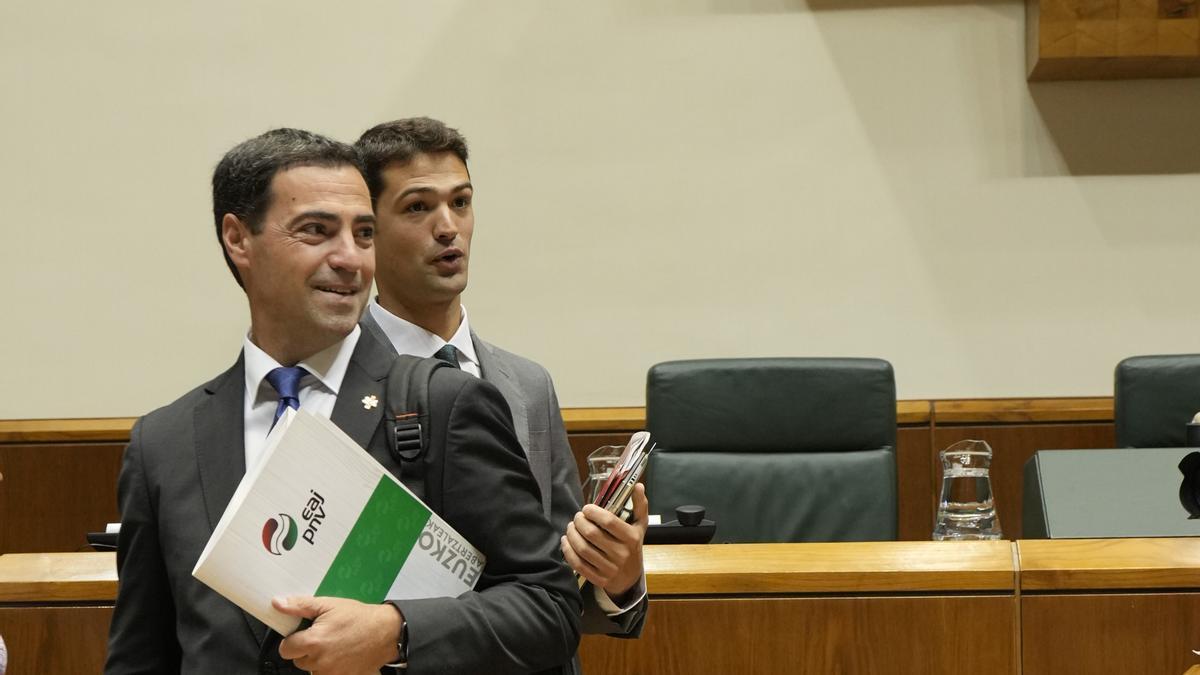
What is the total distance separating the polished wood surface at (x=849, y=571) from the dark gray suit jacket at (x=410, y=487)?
617 mm

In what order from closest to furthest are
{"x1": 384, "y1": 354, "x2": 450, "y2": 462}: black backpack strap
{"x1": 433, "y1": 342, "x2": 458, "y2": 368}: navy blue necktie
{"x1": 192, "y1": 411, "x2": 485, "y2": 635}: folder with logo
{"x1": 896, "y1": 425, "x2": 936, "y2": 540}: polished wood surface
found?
{"x1": 192, "y1": 411, "x2": 485, "y2": 635}: folder with logo < {"x1": 384, "y1": 354, "x2": 450, "y2": 462}: black backpack strap < {"x1": 433, "y1": 342, "x2": 458, "y2": 368}: navy blue necktie < {"x1": 896, "y1": 425, "x2": 936, "y2": 540}: polished wood surface

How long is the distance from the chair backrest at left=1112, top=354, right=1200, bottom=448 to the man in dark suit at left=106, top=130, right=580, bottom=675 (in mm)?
1976

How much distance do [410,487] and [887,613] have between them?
896 mm

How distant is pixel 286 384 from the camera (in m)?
1.39

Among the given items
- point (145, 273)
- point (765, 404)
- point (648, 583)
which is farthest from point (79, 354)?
point (648, 583)

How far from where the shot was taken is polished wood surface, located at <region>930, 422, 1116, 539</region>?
376cm

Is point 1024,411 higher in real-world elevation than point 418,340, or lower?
lower

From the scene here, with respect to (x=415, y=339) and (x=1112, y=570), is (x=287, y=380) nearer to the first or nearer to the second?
(x=415, y=339)

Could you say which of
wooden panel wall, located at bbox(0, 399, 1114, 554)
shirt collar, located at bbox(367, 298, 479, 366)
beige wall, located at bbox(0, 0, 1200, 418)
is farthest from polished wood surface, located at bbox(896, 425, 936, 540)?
shirt collar, located at bbox(367, 298, 479, 366)

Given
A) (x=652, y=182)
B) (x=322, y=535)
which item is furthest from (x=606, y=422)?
(x=322, y=535)

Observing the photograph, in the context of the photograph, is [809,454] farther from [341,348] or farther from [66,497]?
[66,497]

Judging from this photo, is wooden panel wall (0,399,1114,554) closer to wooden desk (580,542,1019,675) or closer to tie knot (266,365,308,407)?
wooden desk (580,542,1019,675)

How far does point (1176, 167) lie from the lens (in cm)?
386

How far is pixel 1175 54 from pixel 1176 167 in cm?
47
